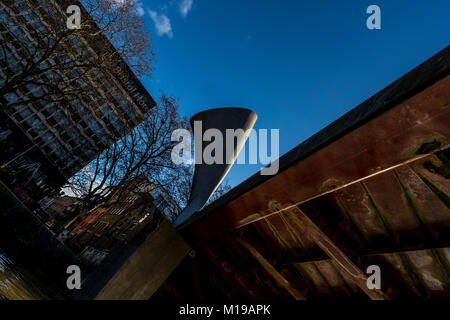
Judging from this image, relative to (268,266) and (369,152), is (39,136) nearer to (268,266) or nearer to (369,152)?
(268,266)

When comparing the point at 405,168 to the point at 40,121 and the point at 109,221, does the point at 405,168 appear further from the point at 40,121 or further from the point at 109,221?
the point at 109,221

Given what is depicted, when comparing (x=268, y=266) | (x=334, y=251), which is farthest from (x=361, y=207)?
(x=268, y=266)

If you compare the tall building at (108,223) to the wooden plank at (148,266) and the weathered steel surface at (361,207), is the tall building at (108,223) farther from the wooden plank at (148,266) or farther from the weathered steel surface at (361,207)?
the weathered steel surface at (361,207)

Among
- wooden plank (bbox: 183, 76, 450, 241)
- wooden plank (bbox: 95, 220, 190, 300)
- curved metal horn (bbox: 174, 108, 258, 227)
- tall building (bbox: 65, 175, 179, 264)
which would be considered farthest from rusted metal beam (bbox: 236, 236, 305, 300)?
tall building (bbox: 65, 175, 179, 264)

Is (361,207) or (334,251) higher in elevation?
(361,207)

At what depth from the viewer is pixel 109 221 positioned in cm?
4066

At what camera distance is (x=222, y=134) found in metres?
8.15

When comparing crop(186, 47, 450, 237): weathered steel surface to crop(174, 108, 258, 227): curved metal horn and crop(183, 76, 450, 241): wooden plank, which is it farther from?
crop(174, 108, 258, 227): curved metal horn

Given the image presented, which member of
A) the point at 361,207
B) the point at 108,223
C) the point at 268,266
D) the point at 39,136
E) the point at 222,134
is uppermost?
the point at 39,136

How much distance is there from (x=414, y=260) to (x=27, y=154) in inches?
1518

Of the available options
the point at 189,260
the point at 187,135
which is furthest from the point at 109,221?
the point at 189,260

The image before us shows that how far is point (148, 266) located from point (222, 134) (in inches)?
216

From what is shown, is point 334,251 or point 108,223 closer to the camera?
point 334,251

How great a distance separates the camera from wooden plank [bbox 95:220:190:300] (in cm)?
327
